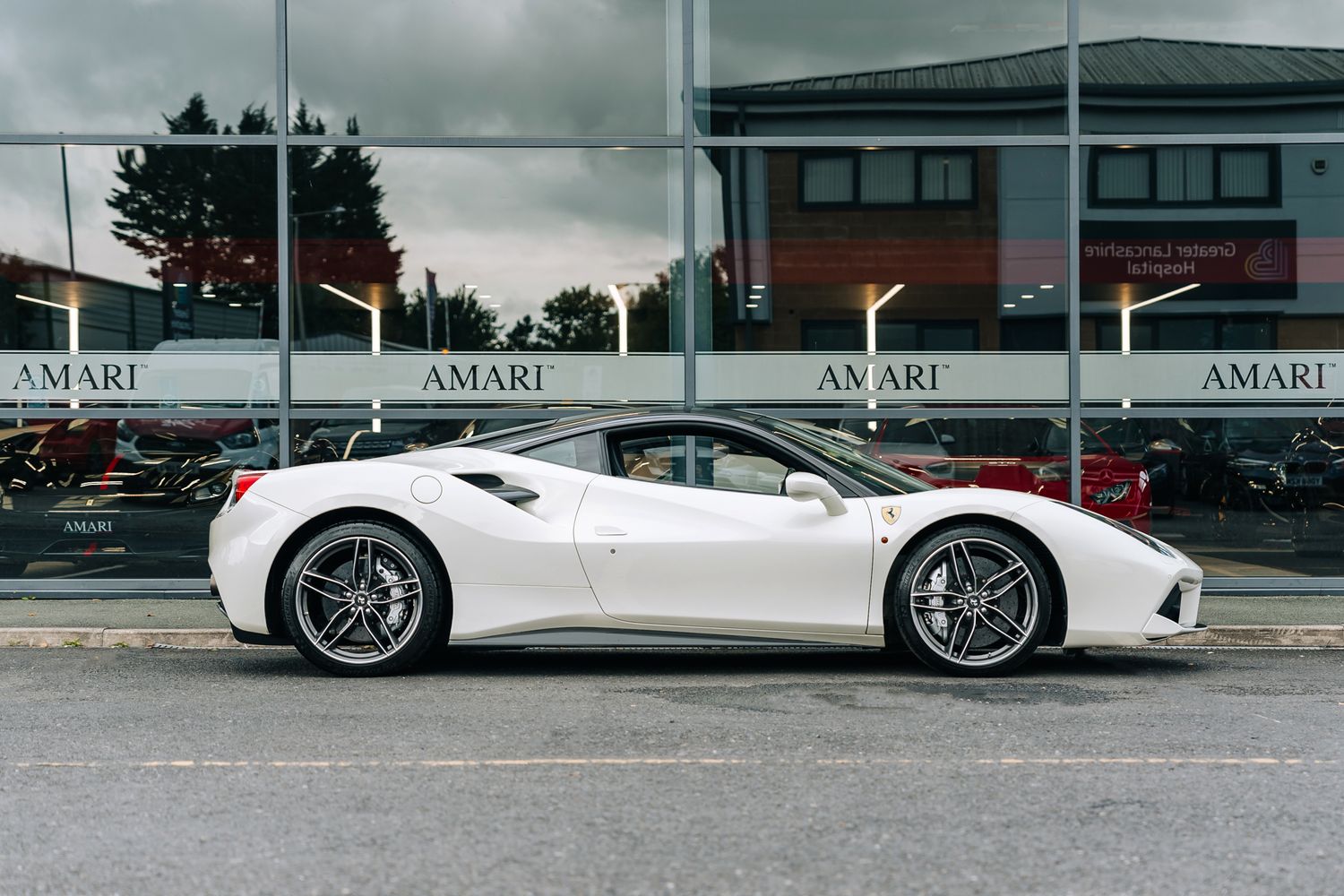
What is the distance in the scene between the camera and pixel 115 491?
9.76 m

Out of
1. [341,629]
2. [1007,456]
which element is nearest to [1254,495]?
[1007,456]

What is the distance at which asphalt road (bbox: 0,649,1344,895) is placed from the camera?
3498mm

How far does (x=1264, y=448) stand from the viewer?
9.74m

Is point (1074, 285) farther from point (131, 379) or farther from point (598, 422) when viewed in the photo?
point (131, 379)

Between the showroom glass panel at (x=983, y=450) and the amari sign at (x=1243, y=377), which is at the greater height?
the amari sign at (x=1243, y=377)

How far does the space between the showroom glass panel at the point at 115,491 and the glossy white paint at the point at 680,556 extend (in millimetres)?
3493

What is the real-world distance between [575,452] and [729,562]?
942 mm

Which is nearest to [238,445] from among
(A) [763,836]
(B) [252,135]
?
(B) [252,135]

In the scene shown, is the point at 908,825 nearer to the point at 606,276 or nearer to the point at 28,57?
the point at 606,276

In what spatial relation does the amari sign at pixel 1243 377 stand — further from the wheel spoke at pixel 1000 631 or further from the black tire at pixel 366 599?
the black tire at pixel 366 599

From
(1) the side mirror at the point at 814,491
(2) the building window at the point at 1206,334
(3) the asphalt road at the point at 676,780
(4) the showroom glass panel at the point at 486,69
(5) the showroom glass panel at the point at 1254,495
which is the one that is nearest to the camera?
(3) the asphalt road at the point at 676,780

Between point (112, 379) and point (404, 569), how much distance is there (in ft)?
14.5

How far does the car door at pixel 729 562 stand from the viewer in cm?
631

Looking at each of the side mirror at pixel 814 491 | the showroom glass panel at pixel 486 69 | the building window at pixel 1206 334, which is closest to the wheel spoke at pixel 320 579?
the side mirror at pixel 814 491
